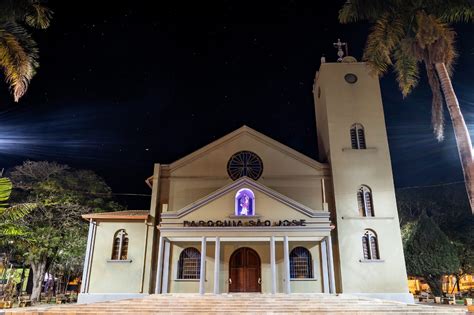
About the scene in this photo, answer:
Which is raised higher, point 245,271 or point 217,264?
point 217,264

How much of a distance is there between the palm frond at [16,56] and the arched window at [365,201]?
55.3 ft

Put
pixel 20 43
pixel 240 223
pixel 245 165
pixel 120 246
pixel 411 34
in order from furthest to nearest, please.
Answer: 1. pixel 245 165
2. pixel 120 246
3. pixel 240 223
4. pixel 411 34
5. pixel 20 43

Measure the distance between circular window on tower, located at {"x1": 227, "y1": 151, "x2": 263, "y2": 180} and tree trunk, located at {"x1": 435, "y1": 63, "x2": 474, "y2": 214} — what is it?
11022mm

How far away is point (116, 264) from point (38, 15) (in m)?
13.0

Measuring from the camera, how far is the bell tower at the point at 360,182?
18.2m

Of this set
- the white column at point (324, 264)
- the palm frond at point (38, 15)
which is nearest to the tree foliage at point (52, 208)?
the palm frond at point (38, 15)

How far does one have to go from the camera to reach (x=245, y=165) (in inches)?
842

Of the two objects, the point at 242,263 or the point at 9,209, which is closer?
the point at 9,209

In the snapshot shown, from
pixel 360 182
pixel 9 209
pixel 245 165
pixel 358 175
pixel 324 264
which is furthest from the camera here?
pixel 245 165

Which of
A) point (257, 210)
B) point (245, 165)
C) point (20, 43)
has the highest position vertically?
point (20, 43)

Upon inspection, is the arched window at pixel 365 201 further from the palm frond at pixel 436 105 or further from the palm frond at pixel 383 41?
the palm frond at pixel 383 41

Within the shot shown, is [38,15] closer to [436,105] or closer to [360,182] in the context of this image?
[436,105]

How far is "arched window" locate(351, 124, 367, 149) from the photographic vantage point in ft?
70.3

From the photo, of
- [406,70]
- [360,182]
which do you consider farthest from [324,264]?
[406,70]
